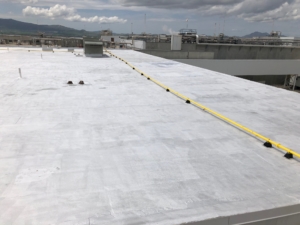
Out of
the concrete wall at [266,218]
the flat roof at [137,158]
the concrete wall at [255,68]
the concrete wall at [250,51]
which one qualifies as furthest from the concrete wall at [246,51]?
the concrete wall at [266,218]

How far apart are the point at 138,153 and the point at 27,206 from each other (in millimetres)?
2381

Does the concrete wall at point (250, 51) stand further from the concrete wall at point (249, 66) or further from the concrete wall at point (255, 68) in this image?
the concrete wall at point (249, 66)

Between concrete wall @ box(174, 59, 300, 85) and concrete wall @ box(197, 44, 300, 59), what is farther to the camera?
concrete wall @ box(197, 44, 300, 59)

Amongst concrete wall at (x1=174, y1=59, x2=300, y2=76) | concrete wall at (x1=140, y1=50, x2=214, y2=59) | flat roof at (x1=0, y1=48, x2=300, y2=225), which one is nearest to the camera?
flat roof at (x1=0, y1=48, x2=300, y2=225)

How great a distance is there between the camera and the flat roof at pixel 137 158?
3.71 m

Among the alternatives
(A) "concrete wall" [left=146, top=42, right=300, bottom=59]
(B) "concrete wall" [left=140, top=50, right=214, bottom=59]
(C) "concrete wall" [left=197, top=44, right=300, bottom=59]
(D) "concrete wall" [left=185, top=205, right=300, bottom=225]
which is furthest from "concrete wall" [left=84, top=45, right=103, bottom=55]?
(C) "concrete wall" [left=197, top=44, right=300, bottom=59]

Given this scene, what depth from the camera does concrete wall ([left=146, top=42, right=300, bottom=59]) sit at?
142 ft

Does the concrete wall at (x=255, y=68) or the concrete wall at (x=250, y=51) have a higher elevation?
the concrete wall at (x=250, y=51)

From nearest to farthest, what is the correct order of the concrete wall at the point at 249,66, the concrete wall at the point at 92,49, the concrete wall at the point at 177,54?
the concrete wall at the point at 92,49
the concrete wall at the point at 249,66
the concrete wall at the point at 177,54

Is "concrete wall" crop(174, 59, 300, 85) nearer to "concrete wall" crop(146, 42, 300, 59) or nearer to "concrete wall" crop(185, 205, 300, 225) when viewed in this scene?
"concrete wall" crop(146, 42, 300, 59)

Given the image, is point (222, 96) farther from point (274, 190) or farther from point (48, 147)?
point (48, 147)

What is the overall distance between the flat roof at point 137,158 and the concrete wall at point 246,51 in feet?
114

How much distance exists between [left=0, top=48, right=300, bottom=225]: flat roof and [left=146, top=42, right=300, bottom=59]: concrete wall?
3465cm

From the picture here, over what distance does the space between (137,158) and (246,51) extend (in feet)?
151
